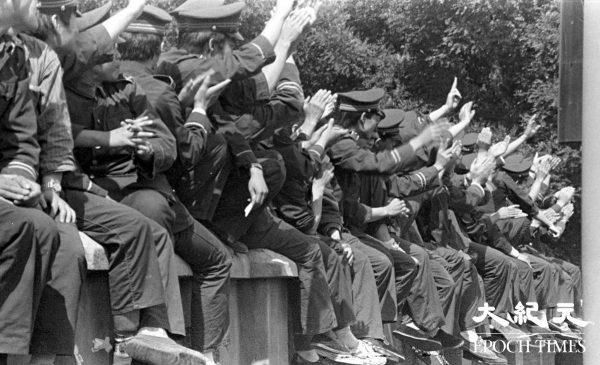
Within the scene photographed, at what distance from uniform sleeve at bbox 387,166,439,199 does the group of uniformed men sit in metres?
0.02

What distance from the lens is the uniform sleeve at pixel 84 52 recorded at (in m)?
7.66

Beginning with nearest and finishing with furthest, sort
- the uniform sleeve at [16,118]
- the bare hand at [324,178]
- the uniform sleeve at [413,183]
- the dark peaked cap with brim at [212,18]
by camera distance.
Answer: the uniform sleeve at [16,118] < the dark peaked cap with brim at [212,18] < the bare hand at [324,178] < the uniform sleeve at [413,183]

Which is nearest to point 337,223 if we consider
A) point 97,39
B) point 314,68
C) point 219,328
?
point 219,328

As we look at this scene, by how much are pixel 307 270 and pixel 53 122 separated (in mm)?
3991

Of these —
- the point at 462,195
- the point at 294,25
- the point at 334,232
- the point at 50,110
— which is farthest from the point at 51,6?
the point at 462,195

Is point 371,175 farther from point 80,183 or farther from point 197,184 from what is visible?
point 80,183

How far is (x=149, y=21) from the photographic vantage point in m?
8.82

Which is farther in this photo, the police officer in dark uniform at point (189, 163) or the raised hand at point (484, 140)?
the raised hand at point (484, 140)

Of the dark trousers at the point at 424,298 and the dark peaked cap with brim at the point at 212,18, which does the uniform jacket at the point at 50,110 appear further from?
the dark trousers at the point at 424,298

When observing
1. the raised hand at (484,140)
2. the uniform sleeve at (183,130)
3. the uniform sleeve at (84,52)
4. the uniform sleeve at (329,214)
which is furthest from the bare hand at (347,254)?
the raised hand at (484,140)

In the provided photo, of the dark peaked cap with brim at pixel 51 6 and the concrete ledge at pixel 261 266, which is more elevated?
the dark peaked cap with brim at pixel 51 6

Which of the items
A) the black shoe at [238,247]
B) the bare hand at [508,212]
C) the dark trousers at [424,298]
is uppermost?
the black shoe at [238,247]

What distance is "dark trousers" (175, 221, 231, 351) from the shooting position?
8688 millimetres

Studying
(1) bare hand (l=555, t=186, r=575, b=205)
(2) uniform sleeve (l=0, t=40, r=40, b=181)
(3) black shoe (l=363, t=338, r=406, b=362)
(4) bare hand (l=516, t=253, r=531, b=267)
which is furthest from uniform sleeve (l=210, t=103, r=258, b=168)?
(1) bare hand (l=555, t=186, r=575, b=205)
